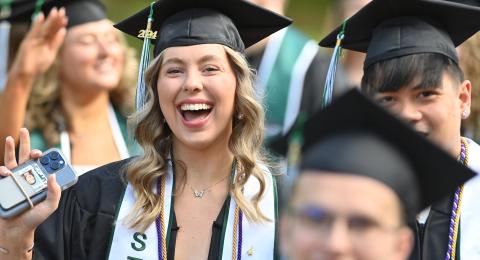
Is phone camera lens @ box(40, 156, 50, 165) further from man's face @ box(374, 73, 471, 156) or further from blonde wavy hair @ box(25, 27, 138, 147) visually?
blonde wavy hair @ box(25, 27, 138, 147)

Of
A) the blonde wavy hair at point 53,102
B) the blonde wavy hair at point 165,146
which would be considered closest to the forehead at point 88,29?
the blonde wavy hair at point 53,102

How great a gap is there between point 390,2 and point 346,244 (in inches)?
62.8

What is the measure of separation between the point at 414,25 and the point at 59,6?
2.65 m

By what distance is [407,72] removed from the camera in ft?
12.2

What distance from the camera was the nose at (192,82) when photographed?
380 centimetres

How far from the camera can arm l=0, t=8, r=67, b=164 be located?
5355mm

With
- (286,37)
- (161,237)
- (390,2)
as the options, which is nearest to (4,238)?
(161,237)

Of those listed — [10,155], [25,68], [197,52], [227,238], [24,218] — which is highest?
[197,52]

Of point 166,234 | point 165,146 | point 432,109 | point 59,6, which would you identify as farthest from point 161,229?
point 59,6

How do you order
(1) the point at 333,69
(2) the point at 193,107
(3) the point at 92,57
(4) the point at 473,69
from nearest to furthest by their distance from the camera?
(2) the point at 193,107, (1) the point at 333,69, (4) the point at 473,69, (3) the point at 92,57

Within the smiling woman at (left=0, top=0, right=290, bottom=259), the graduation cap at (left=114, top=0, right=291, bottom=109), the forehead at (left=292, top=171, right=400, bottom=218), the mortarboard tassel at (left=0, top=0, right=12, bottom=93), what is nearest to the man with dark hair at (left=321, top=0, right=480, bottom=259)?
the graduation cap at (left=114, top=0, right=291, bottom=109)

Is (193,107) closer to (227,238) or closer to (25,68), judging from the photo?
(227,238)

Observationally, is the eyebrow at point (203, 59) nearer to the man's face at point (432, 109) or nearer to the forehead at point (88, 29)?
the man's face at point (432, 109)

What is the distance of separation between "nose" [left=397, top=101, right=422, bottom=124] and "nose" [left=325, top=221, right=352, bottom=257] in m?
1.18
